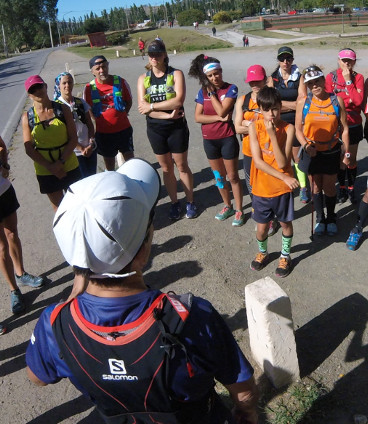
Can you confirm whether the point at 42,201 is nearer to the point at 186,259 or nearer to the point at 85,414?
the point at 186,259

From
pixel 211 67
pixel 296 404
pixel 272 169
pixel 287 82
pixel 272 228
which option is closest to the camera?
pixel 296 404

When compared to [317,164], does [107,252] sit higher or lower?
higher

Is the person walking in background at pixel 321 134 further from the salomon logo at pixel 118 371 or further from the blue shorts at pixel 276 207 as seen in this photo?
the salomon logo at pixel 118 371

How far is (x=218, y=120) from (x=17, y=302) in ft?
9.93

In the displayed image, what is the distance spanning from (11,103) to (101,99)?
49.8ft

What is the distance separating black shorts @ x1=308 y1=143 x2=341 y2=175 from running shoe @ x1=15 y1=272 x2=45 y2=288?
3275 mm

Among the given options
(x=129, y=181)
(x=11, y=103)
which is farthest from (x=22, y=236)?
(x=11, y=103)

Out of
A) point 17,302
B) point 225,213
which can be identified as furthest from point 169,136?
point 17,302

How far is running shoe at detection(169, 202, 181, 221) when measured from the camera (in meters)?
5.89

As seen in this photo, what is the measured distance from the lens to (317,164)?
4820 mm

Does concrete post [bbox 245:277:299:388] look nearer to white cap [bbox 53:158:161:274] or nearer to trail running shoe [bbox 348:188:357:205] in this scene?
white cap [bbox 53:158:161:274]

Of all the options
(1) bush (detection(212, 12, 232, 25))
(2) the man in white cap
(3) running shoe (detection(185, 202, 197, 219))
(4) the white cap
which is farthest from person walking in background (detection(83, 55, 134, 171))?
(1) bush (detection(212, 12, 232, 25))

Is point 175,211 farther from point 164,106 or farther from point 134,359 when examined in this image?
point 134,359

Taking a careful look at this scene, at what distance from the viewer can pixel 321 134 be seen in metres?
4.73
